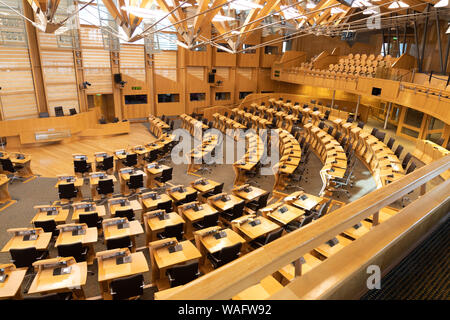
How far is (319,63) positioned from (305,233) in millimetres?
23303

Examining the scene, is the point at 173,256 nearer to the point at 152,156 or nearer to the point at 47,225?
the point at 47,225

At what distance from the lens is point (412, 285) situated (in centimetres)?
191

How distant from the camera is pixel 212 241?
5797 millimetres

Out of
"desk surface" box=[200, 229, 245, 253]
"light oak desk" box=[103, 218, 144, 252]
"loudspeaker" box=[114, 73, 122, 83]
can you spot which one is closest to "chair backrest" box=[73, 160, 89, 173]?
"light oak desk" box=[103, 218, 144, 252]

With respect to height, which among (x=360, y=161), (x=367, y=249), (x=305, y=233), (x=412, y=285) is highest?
(x=305, y=233)

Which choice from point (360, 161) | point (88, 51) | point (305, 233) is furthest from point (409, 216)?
point (88, 51)

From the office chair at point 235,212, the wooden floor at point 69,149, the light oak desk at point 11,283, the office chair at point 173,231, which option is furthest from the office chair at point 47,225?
the wooden floor at point 69,149

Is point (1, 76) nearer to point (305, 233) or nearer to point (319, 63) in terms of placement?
point (305, 233)

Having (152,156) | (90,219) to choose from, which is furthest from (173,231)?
(152,156)

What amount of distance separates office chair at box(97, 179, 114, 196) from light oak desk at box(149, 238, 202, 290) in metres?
4.03

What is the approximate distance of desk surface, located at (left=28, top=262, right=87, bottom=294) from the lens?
4539 mm

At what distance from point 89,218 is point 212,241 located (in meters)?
3.02
